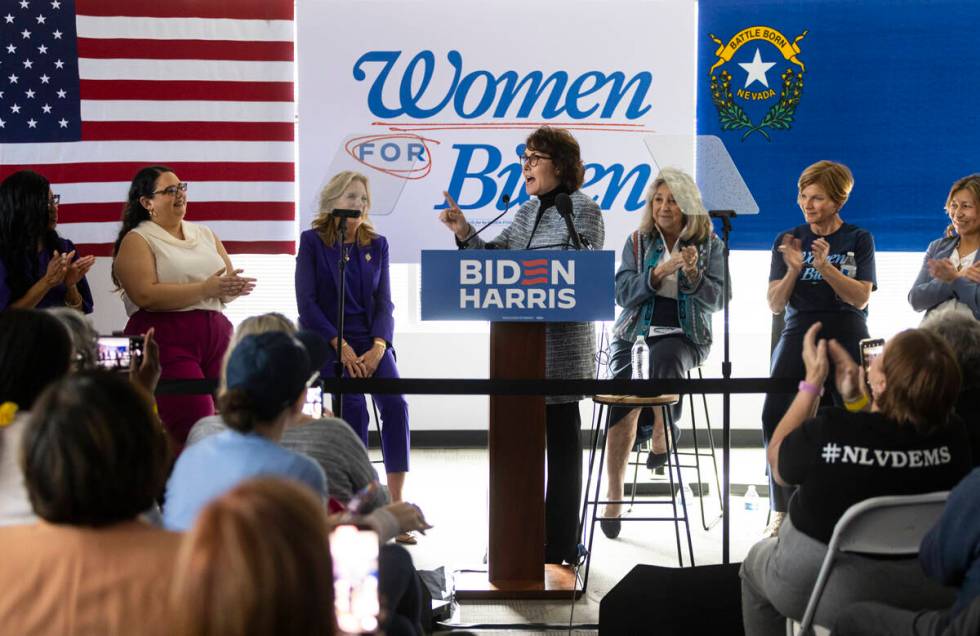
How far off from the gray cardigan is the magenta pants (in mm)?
1157

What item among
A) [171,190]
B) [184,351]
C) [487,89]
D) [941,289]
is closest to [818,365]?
[941,289]

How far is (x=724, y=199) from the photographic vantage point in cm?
388

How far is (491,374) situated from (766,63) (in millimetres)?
2955

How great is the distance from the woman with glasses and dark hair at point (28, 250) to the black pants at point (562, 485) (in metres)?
2.07

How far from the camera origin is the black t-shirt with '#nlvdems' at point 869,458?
233cm

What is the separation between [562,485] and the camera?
3.98 metres

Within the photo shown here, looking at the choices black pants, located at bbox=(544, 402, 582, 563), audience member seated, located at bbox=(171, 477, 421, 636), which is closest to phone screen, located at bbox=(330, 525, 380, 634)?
audience member seated, located at bbox=(171, 477, 421, 636)

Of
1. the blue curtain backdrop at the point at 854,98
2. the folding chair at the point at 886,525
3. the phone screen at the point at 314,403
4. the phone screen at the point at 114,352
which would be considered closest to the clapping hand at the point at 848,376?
the folding chair at the point at 886,525

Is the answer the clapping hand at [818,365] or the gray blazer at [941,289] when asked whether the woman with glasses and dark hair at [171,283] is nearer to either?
the clapping hand at [818,365]

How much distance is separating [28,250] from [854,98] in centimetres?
424

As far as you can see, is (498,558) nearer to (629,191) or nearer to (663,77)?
(629,191)

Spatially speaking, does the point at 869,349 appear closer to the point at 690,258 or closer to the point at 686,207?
the point at 690,258

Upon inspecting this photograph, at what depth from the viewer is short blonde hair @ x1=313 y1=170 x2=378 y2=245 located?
4379mm

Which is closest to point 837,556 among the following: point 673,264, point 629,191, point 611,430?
point 673,264
